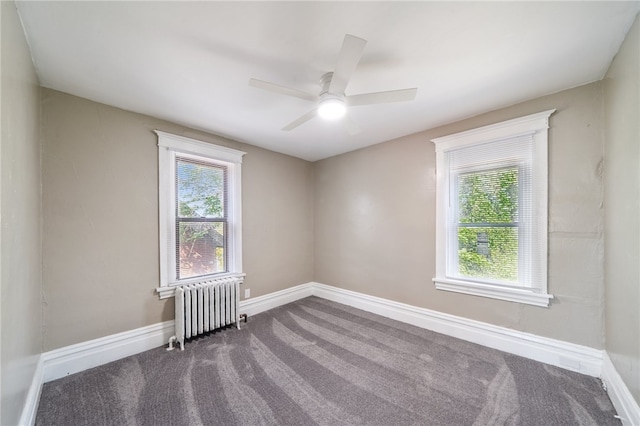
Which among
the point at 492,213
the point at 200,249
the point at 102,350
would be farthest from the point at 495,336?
the point at 102,350

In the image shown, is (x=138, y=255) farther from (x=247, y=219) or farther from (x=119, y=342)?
(x=247, y=219)

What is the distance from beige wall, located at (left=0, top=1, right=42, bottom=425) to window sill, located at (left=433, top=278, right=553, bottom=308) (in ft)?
11.1

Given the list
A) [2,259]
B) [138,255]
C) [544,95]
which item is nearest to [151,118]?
[138,255]

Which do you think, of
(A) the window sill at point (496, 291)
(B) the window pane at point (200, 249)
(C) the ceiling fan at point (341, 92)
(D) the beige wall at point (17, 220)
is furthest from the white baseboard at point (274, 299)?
(C) the ceiling fan at point (341, 92)

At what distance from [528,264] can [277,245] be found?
3107mm

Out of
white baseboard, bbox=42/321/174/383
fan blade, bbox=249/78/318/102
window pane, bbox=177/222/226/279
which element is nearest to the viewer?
fan blade, bbox=249/78/318/102

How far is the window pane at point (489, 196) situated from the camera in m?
2.47

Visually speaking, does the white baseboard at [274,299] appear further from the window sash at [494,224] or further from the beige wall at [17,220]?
the window sash at [494,224]

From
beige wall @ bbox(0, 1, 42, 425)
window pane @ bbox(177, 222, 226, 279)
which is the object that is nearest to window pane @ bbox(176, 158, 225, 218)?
window pane @ bbox(177, 222, 226, 279)

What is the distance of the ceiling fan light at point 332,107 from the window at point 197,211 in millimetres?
1818

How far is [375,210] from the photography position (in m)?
3.54

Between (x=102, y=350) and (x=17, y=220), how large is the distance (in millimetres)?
1553

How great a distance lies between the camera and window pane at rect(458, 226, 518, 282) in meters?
2.47

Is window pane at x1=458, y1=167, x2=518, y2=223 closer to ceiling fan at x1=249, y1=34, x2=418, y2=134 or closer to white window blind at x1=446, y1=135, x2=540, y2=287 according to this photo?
white window blind at x1=446, y1=135, x2=540, y2=287
